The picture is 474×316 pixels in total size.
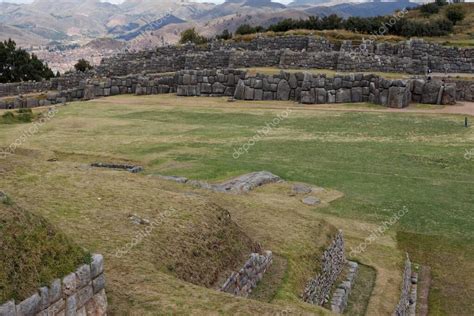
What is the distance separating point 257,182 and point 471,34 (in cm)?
4774

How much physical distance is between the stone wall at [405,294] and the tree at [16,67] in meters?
54.0

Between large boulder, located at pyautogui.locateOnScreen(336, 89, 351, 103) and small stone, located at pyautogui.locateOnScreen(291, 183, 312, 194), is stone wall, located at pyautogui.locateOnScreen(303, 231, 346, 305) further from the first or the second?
large boulder, located at pyautogui.locateOnScreen(336, 89, 351, 103)

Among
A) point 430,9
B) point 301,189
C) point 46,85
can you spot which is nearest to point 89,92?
point 46,85

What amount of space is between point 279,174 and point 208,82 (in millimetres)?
22987

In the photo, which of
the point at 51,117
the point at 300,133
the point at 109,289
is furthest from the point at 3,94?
the point at 109,289

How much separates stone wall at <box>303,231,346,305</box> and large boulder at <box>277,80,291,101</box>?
26.8 metres

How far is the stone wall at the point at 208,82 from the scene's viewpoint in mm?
43781

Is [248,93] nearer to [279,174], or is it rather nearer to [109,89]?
[109,89]

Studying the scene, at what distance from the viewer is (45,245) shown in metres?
7.96

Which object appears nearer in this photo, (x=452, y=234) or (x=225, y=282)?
(x=225, y=282)

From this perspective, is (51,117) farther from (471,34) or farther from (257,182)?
(471,34)

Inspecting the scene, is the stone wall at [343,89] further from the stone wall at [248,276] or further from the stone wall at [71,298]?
the stone wall at [71,298]

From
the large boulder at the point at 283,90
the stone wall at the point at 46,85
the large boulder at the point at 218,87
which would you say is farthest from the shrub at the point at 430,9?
the stone wall at the point at 46,85

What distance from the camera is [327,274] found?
13344mm
